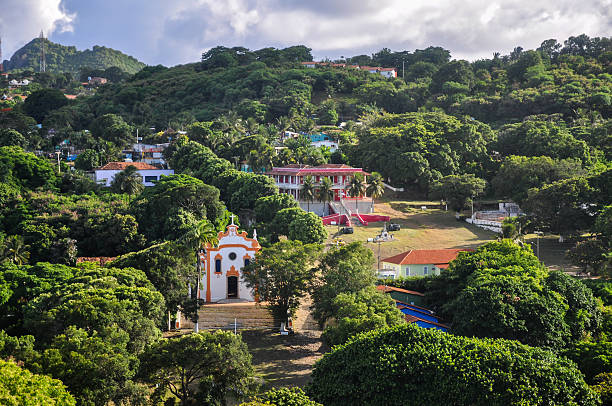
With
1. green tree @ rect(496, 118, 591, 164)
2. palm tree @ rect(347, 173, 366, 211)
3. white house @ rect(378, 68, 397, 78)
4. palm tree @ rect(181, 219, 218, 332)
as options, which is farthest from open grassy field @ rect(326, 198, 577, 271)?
white house @ rect(378, 68, 397, 78)

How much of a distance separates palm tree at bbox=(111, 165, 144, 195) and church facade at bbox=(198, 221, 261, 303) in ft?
73.6

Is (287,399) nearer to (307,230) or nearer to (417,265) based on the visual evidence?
(417,265)

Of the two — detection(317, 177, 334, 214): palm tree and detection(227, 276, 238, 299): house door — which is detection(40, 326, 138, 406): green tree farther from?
detection(317, 177, 334, 214): palm tree

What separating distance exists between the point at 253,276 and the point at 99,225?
57.5 feet

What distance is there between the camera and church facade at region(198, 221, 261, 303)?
39.9m

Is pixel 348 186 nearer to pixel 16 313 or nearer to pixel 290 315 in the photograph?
pixel 290 315

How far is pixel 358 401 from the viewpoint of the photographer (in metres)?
23.4

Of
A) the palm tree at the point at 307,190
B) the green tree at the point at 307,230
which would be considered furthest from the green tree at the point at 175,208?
the palm tree at the point at 307,190

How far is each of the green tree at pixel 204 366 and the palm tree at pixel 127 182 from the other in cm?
3680

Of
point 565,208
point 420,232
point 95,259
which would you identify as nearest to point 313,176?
point 420,232

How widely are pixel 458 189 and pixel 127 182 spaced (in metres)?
31.0

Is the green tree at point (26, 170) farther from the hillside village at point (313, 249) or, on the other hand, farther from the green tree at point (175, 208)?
the green tree at point (175, 208)

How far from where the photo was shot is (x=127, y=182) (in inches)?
2370

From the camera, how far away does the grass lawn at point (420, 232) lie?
55.2m
